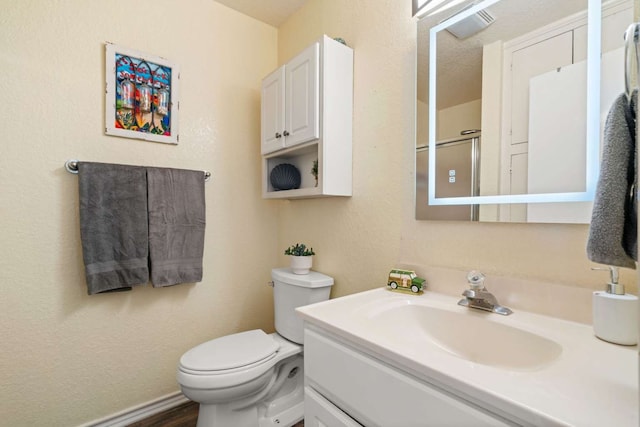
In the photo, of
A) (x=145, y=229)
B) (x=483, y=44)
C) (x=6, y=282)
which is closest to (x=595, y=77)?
(x=483, y=44)

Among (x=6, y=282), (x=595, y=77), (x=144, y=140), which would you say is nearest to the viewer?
(x=595, y=77)

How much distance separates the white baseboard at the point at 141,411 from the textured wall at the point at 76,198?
33 mm

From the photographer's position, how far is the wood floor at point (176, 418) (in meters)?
1.48

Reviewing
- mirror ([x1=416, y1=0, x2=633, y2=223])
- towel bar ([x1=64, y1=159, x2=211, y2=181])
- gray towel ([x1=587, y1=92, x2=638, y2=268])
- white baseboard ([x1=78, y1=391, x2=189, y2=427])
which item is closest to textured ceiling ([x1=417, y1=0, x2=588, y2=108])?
mirror ([x1=416, y1=0, x2=633, y2=223])

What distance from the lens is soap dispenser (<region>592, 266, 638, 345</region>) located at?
62 centimetres

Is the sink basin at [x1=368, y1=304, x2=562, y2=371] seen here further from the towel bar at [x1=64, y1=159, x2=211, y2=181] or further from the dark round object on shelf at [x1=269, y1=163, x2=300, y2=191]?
the towel bar at [x1=64, y1=159, x2=211, y2=181]

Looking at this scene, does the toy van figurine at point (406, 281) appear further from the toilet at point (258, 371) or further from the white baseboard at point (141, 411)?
the white baseboard at point (141, 411)

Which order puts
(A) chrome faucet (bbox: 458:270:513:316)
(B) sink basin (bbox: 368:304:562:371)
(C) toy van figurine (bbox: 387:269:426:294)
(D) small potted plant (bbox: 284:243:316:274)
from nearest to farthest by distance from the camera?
1. (B) sink basin (bbox: 368:304:562:371)
2. (A) chrome faucet (bbox: 458:270:513:316)
3. (C) toy van figurine (bbox: 387:269:426:294)
4. (D) small potted plant (bbox: 284:243:316:274)

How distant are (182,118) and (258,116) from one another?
1.58 feet

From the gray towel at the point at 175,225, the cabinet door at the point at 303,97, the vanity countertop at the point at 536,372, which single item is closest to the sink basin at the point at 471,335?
the vanity countertop at the point at 536,372

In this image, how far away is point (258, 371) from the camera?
1.27 m

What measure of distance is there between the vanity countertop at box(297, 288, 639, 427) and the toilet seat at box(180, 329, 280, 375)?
22.6 inches

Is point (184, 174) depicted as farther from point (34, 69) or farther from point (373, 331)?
point (373, 331)

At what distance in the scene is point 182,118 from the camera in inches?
65.3
